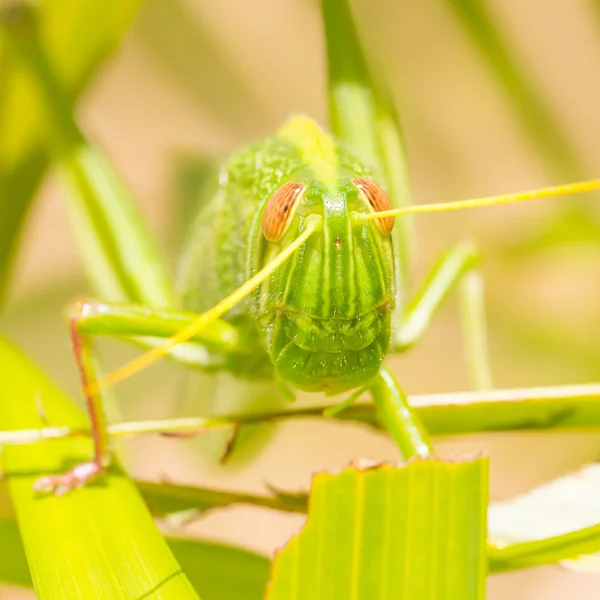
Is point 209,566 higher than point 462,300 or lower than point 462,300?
lower

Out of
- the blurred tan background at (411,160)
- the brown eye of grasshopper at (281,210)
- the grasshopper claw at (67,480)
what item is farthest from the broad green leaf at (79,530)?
the blurred tan background at (411,160)

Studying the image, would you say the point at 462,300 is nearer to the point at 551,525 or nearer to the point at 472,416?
the point at 472,416

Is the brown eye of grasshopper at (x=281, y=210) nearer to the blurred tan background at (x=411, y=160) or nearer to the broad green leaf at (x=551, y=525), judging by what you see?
the broad green leaf at (x=551, y=525)

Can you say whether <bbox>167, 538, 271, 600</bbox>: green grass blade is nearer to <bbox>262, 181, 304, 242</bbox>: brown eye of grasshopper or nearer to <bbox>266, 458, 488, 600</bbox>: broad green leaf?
<bbox>266, 458, 488, 600</bbox>: broad green leaf

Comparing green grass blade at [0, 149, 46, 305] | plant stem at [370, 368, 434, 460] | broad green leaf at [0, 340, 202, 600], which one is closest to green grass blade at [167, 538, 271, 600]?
broad green leaf at [0, 340, 202, 600]

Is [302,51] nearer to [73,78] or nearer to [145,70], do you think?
[145,70]

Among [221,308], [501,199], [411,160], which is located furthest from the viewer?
[411,160]

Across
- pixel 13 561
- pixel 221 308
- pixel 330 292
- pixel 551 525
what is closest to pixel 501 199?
pixel 330 292
